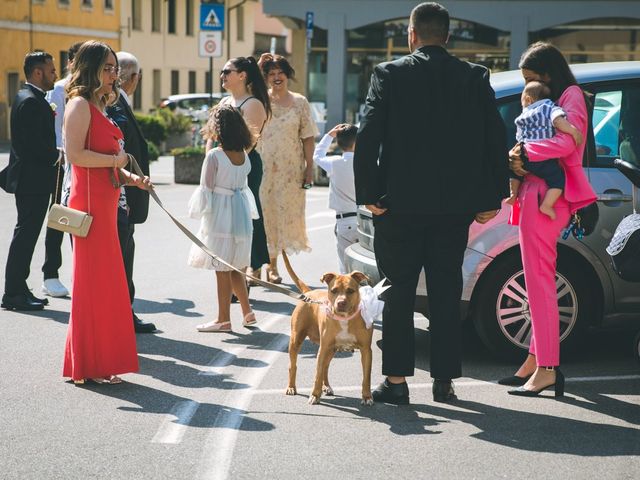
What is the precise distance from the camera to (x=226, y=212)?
28.6ft

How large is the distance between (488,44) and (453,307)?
85.5 ft

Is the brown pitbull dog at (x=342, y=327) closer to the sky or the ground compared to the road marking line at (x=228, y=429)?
closer to the sky

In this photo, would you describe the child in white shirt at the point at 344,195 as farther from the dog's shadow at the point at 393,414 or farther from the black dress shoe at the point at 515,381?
the dog's shadow at the point at 393,414

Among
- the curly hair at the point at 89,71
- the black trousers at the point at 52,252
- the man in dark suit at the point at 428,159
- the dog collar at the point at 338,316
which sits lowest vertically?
the black trousers at the point at 52,252

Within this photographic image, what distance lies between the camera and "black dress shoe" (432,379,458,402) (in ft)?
Answer: 21.2

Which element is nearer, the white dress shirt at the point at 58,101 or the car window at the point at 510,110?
the car window at the point at 510,110

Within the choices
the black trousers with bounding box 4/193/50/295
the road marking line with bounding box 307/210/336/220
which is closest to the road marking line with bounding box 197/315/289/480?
the black trousers with bounding box 4/193/50/295

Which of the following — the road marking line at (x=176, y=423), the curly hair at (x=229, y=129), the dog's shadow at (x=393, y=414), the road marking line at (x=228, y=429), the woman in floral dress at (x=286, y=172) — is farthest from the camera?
the woman in floral dress at (x=286, y=172)

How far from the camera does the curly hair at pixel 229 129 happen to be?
27.9ft

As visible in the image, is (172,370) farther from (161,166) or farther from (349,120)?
(349,120)

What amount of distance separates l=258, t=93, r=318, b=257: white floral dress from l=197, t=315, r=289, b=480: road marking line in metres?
3.16

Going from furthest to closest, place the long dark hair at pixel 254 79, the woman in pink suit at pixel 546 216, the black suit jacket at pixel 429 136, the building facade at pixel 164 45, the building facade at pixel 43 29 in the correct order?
the building facade at pixel 164 45
the building facade at pixel 43 29
the long dark hair at pixel 254 79
the woman in pink suit at pixel 546 216
the black suit jacket at pixel 429 136

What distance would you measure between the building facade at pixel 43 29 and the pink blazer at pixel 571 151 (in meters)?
36.5

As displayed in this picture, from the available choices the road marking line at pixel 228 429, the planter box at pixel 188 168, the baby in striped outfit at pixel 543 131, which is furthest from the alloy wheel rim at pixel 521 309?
the planter box at pixel 188 168
